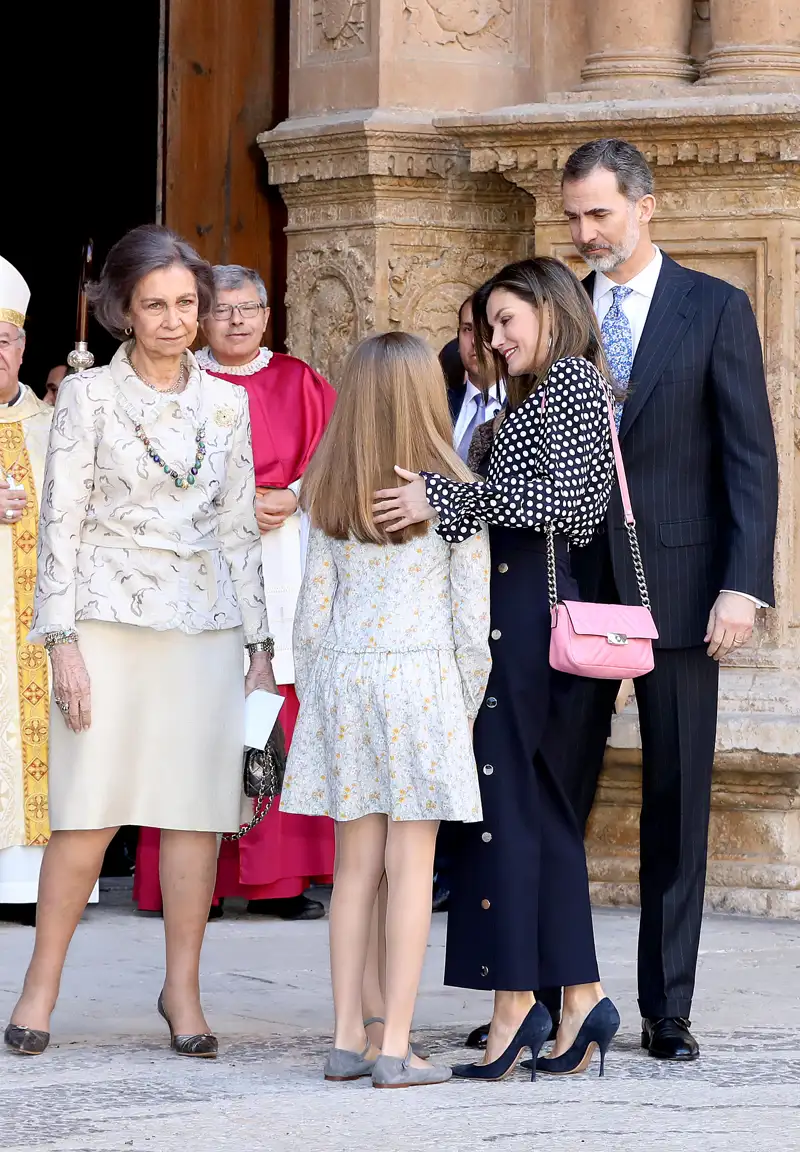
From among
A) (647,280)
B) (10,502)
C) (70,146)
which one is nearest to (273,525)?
(10,502)

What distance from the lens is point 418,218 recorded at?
→ 7297 mm

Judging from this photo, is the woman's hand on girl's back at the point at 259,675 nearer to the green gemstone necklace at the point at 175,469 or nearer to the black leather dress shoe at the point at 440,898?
the green gemstone necklace at the point at 175,469

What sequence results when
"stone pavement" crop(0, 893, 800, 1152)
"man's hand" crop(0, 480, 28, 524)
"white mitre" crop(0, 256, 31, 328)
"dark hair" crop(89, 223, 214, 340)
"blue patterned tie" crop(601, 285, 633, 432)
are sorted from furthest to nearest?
"man's hand" crop(0, 480, 28, 524) → "white mitre" crop(0, 256, 31, 328) → "blue patterned tie" crop(601, 285, 633, 432) → "dark hair" crop(89, 223, 214, 340) → "stone pavement" crop(0, 893, 800, 1152)

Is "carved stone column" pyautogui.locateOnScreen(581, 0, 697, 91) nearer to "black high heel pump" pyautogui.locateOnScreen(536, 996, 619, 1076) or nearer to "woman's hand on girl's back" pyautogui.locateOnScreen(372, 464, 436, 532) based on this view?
"woman's hand on girl's back" pyautogui.locateOnScreen(372, 464, 436, 532)

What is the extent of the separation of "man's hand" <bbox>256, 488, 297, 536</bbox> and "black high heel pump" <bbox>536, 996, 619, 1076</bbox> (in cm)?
245

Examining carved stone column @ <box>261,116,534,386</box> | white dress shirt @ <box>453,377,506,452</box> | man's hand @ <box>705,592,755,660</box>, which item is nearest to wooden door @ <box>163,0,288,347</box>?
carved stone column @ <box>261,116,534,386</box>

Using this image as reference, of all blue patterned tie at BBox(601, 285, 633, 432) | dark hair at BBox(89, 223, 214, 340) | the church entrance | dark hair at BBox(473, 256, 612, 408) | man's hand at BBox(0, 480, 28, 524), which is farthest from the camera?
the church entrance

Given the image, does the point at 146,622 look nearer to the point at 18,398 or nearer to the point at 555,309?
the point at 555,309

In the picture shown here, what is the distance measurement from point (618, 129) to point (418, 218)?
2.60 feet

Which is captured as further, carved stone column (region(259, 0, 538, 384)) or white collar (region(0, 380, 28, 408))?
carved stone column (region(259, 0, 538, 384))

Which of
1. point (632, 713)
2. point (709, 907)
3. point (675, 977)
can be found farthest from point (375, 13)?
point (675, 977)

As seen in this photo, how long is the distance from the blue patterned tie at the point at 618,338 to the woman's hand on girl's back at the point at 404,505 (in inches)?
24.5

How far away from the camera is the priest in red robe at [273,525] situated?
674 centimetres

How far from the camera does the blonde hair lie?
14.9 feet
